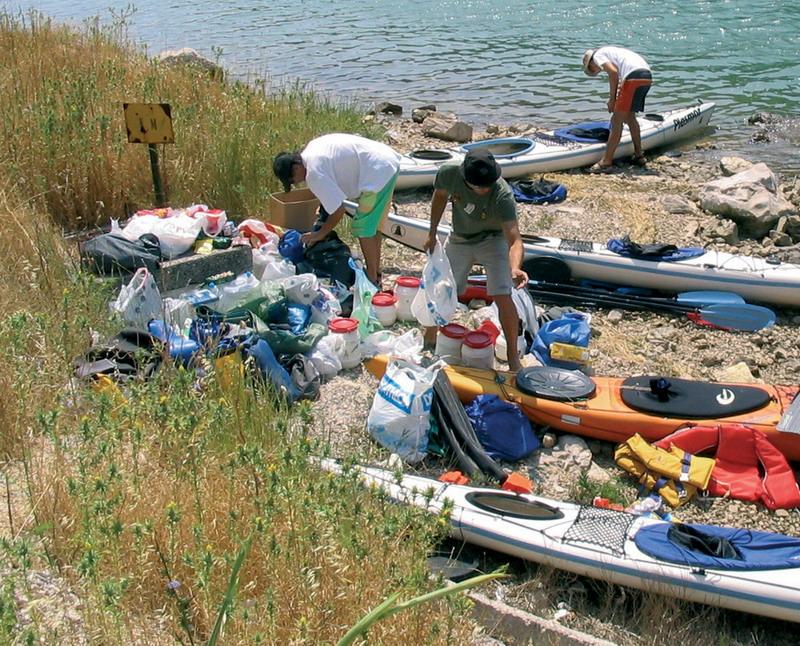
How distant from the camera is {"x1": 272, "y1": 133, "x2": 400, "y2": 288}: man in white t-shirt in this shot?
5.70 metres

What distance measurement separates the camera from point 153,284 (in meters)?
5.22

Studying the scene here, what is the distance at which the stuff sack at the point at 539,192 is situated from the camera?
29.1 feet

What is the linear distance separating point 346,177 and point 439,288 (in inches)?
48.8

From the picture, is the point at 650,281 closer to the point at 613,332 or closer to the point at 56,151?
the point at 613,332

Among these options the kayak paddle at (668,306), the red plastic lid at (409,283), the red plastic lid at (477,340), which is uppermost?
the red plastic lid at (409,283)

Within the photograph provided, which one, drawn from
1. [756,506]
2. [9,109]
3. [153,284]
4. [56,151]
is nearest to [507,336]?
[756,506]

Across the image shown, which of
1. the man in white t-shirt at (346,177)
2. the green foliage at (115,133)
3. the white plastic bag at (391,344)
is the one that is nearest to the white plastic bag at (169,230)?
the green foliage at (115,133)

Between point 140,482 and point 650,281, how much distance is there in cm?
508

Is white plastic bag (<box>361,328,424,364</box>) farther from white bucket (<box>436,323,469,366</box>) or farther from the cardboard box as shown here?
the cardboard box

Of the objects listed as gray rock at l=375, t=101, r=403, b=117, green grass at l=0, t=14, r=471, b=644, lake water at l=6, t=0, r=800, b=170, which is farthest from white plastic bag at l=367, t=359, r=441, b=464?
gray rock at l=375, t=101, r=403, b=117

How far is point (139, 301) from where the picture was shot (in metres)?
5.06

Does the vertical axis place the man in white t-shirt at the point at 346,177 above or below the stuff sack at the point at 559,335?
above

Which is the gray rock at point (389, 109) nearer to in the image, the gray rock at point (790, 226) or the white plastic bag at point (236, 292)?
the gray rock at point (790, 226)

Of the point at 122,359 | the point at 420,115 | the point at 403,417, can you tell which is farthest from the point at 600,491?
the point at 420,115
